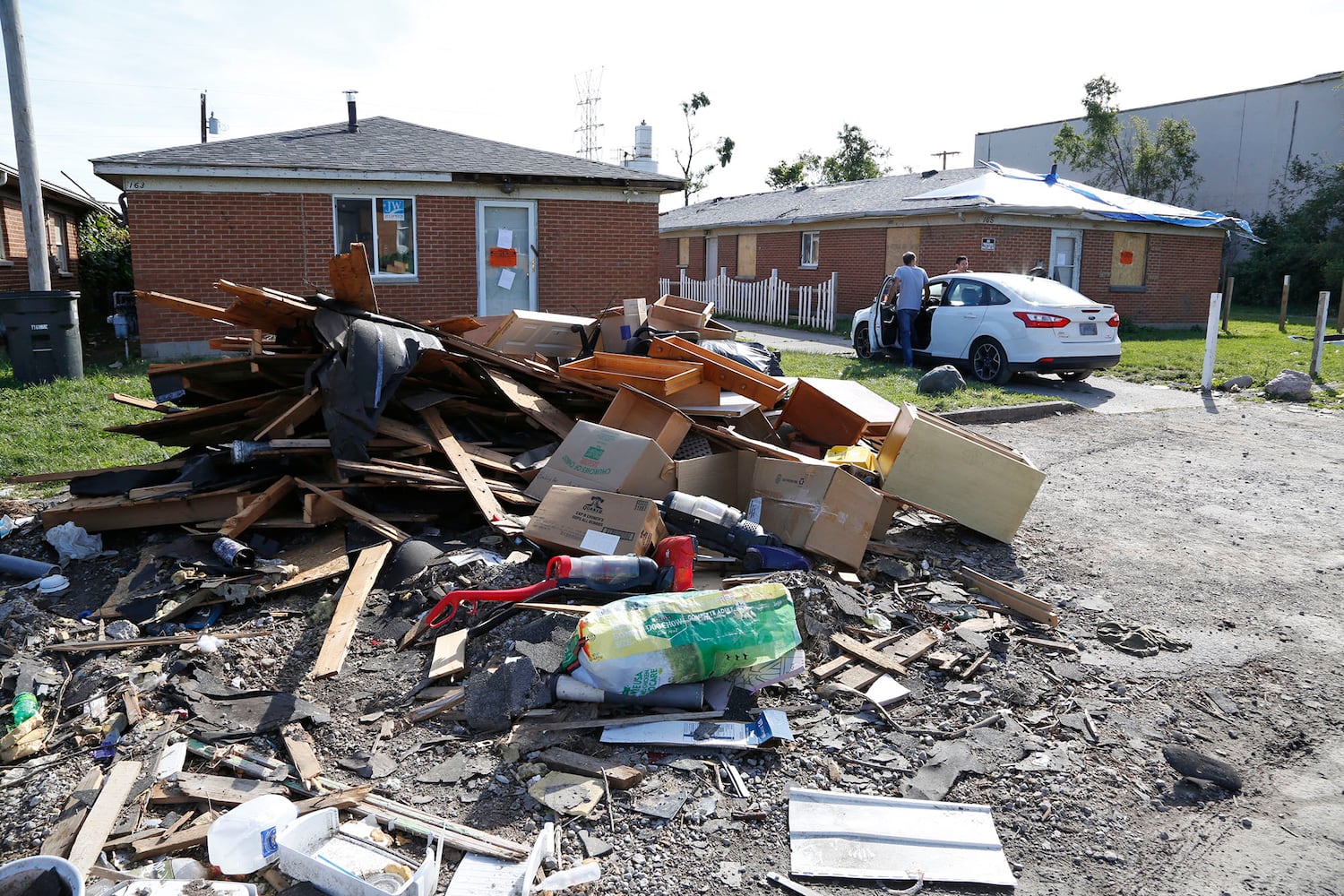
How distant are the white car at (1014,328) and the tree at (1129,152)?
23982 mm

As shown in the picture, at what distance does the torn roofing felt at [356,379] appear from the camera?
5430 mm

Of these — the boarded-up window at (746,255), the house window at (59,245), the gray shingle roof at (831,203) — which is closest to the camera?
the gray shingle roof at (831,203)

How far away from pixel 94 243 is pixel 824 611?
21.0 metres

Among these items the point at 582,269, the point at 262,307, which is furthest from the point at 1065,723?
the point at 582,269

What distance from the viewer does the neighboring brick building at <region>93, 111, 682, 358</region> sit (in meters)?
13.8

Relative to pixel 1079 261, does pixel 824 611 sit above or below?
below

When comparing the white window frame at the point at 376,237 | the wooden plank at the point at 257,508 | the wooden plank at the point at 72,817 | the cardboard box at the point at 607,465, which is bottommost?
the wooden plank at the point at 72,817

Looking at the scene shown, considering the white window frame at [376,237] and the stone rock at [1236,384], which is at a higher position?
the white window frame at [376,237]

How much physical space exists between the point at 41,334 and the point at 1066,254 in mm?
20456

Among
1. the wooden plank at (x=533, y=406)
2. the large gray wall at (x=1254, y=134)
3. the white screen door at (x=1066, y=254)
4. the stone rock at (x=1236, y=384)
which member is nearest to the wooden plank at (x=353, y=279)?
the wooden plank at (x=533, y=406)

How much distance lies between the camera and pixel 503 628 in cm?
439

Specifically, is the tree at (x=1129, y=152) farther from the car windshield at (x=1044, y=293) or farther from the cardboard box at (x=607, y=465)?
the cardboard box at (x=607, y=465)

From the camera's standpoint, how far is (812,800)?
133 inches

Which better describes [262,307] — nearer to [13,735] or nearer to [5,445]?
[13,735]
